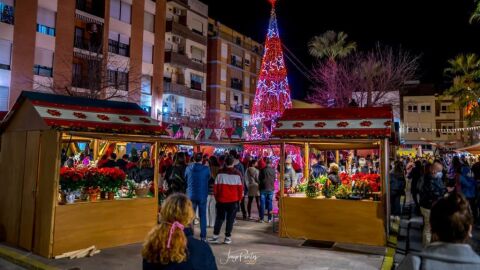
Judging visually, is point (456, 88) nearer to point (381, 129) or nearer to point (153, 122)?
point (381, 129)

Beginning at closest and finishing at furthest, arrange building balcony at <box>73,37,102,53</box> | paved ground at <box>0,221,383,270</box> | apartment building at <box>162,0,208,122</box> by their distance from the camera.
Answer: paved ground at <box>0,221,383,270</box> → building balcony at <box>73,37,102,53</box> → apartment building at <box>162,0,208,122</box>

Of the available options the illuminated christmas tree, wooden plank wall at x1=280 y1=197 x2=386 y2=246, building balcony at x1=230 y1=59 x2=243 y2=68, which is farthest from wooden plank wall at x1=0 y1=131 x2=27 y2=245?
building balcony at x1=230 y1=59 x2=243 y2=68

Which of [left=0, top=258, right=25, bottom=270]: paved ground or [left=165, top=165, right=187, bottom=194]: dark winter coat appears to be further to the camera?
[left=165, top=165, right=187, bottom=194]: dark winter coat

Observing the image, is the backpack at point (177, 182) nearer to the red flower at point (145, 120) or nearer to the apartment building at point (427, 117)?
the red flower at point (145, 120)

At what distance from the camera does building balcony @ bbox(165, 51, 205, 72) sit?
3756 centimetres

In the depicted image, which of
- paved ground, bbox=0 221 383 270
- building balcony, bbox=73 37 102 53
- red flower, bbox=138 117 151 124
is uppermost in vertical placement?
building balcony, bbox=73 37 102 53

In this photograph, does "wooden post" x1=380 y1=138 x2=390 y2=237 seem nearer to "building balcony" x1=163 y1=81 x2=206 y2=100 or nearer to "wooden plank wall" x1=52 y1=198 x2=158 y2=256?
"wooden plank wall" x1=52 y1=198 x2=158 y2=256

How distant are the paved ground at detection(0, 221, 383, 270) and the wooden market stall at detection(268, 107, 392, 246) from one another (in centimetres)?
53

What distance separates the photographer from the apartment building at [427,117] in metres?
50.9

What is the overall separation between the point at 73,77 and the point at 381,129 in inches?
971

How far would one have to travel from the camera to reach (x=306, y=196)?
31.2 feet

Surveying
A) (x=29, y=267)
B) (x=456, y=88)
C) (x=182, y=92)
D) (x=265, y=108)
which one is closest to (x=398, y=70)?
(x=456, y=88)

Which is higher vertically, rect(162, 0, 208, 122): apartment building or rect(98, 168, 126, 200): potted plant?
rect(162, 0, 208, 122): apartment building

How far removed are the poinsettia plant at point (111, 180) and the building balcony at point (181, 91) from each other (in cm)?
2926
